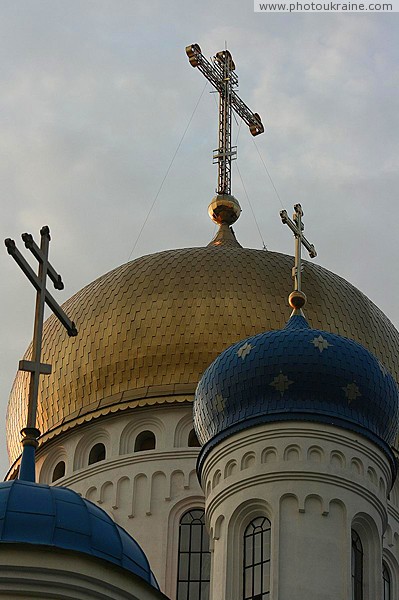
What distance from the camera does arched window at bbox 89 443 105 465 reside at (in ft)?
65.0

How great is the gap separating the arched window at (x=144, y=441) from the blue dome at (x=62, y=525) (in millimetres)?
5813

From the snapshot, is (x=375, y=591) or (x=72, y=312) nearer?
(x=375, y=591)

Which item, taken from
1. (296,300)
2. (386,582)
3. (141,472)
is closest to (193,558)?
(141,472)

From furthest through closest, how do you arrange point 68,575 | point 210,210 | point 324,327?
point 210,210 < point 324,327 < point 68,575

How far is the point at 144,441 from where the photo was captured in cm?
1967

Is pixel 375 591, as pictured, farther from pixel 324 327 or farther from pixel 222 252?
pixel 222 252

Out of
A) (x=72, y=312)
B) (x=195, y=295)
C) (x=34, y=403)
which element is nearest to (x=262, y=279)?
(x=195, y=295)

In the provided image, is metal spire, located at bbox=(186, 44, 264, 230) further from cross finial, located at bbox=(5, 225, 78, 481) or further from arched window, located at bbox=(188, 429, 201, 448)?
cross finial, located at bbox=(5, 225, 78, 481)

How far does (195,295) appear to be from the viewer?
20172 millimetres

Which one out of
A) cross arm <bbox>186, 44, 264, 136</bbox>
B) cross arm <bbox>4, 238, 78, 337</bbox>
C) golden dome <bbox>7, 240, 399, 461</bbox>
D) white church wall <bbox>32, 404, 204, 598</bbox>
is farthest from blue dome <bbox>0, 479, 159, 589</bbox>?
cross arm <bbox>186, 44, 264, 136</bbox>

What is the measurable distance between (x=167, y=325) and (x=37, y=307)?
5933 millimetres

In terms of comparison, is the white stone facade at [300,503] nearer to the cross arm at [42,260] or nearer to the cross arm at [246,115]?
the cross arm at [42,260]

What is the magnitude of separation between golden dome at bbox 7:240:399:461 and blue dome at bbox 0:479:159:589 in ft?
19.2

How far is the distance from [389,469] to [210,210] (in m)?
7.07
